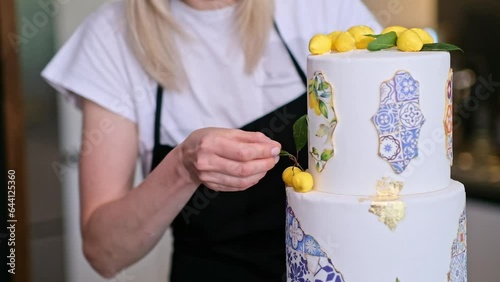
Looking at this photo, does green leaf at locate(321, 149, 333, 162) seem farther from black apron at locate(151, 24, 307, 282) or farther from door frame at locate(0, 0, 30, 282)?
door frame at locate(0, 0, 30, 282)

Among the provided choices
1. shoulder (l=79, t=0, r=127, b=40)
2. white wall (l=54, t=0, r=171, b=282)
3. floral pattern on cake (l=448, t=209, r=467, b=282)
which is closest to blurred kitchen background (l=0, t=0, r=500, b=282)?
white wall (l=54, t=0, r=171, b=282)

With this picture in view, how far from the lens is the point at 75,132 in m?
2.28

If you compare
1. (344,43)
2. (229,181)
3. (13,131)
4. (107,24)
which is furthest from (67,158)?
(344,43)

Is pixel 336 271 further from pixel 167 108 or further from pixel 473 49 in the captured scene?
pixel 473 49

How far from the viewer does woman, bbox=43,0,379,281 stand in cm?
122

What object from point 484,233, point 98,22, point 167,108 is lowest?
point 484,233

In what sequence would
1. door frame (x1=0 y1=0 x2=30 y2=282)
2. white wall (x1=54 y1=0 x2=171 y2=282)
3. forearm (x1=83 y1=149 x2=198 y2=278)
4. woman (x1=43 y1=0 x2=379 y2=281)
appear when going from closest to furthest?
forearm (x1=83 y1=149 x2=198 y2=278), woman (x1=43 y1=0 x2=379 y2=281), door frame (x1=0 y1=0 x2=30 y2=282), white wall (x1=54 y1=0 x2=171 y2=282)

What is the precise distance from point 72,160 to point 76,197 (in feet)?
0.38

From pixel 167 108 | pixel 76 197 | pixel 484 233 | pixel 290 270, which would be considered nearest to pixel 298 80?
pixel 167 108

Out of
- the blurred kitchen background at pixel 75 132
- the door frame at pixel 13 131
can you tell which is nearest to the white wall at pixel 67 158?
the blurred kitchen background at pixel 75 132

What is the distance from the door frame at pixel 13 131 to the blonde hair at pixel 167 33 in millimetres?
927

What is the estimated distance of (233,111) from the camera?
1.29 metres

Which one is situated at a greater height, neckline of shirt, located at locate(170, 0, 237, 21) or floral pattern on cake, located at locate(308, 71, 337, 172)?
neckline of shirt, located at locate(170, 0, 237, 21)

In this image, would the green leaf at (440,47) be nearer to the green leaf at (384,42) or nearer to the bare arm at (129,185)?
the green leaf at (384,42)
